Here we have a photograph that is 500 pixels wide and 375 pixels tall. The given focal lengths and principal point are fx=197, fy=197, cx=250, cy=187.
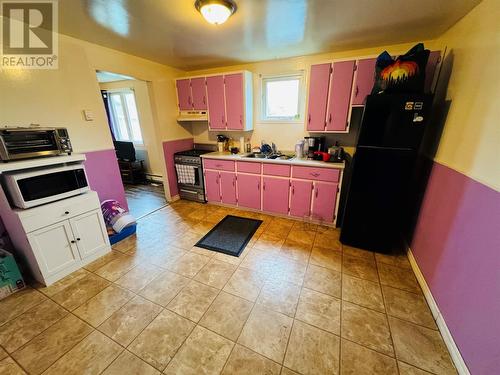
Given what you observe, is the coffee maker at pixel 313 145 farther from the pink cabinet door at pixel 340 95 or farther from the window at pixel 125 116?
the window at pixel 125 116

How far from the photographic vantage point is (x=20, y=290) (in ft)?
5.94

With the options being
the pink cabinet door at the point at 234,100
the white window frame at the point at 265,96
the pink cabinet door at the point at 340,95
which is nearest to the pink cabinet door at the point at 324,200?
the pink cabinet door at the point at 340,95

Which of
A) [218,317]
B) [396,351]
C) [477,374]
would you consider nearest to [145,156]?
[218,317]

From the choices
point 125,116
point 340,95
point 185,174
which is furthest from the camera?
point 125,116

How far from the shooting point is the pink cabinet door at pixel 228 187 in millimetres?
3297

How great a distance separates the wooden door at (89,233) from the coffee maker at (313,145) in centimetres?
282

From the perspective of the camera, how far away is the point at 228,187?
11.0ft

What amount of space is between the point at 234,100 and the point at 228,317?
Result: 2.94 metres

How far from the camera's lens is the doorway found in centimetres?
441

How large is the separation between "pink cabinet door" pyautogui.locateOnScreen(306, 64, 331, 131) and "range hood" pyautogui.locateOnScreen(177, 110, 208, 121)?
1.80 metres

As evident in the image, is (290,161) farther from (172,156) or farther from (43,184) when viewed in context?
(43,184)

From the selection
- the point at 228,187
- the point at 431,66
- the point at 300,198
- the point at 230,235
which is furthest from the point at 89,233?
the point at 431,66

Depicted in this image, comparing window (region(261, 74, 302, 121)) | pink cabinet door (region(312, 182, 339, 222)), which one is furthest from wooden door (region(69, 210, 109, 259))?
window (region(261, 74, 302, 121))

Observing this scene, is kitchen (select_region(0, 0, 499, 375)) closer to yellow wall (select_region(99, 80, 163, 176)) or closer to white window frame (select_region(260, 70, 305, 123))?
white window frame (select_region(260, 70, 305, 123))
